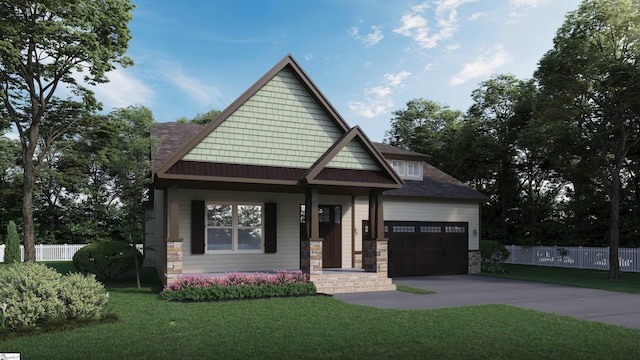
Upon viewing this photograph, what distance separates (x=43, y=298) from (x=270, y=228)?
26.6ft

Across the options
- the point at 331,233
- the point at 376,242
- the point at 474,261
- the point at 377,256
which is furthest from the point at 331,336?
the point at 474,261

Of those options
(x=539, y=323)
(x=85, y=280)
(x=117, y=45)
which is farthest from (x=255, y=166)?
(x=117, y=45)

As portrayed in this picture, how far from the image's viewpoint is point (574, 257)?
85.5 feet

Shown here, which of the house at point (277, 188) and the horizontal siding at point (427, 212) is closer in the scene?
the house at point (277, 188)

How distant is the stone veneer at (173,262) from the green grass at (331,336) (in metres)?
1.70

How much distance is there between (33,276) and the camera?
9.05 metres

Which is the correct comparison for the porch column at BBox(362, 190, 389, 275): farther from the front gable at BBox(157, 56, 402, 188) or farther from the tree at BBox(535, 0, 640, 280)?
the tree at BBox(535, 0, 640, 280)

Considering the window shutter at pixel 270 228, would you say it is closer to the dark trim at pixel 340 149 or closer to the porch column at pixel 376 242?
the dark trim at pixel 340 149

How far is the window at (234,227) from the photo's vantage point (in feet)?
51.8

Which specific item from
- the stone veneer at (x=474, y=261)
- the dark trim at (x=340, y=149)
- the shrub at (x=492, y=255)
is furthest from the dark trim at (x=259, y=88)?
the shrub at (x=492, y=255)

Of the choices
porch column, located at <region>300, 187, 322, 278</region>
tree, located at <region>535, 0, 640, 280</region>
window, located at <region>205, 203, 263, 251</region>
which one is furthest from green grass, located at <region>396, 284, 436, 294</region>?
tree, located at <region>535, 0, 640, 280</region>

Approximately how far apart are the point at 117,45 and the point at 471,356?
24.4 metres

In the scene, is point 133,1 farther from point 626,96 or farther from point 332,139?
point 626,96

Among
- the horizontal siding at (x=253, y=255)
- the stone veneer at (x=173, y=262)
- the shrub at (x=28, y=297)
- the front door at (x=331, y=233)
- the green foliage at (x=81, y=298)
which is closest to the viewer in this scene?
the shrub at (x=28, y=297)
